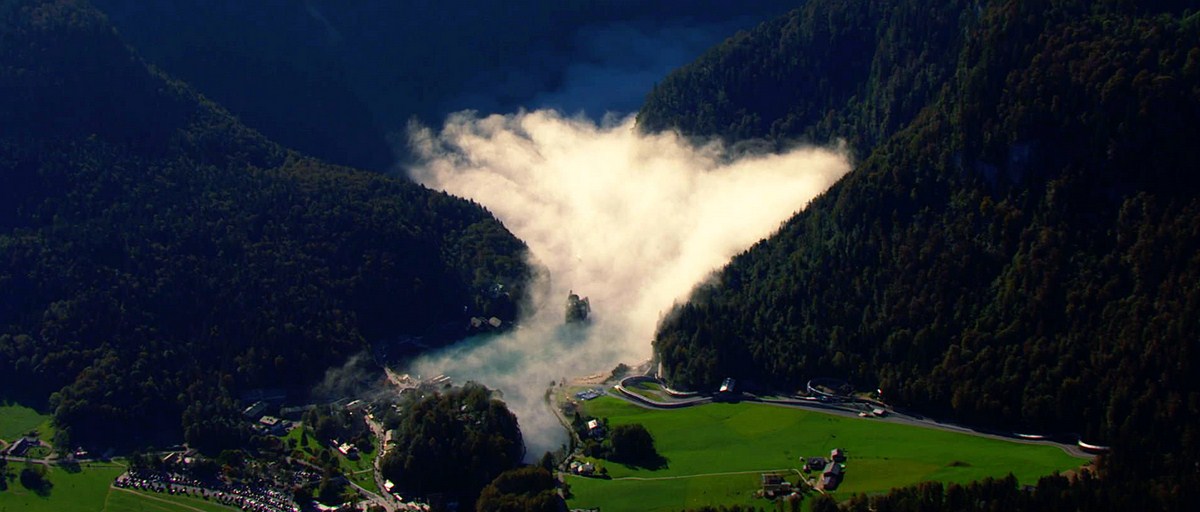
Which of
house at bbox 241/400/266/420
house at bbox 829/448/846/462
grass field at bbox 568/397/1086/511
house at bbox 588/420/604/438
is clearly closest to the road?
grass field at bbox 568/397/1086/511

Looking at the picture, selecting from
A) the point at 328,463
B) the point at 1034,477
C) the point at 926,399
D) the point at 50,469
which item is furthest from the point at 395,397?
the point at 1034,477

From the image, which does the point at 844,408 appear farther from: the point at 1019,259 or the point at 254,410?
the point at 254,410

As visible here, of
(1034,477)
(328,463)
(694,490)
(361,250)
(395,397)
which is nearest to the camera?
(1034,477)

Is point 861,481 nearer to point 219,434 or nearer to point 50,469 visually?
point 219,434

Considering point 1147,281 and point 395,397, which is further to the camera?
point 395,397

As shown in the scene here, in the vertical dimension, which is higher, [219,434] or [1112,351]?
[1112,351]

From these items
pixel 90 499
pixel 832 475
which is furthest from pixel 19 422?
pixel 832 475

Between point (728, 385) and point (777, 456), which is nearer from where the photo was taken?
point (777, 456)
